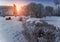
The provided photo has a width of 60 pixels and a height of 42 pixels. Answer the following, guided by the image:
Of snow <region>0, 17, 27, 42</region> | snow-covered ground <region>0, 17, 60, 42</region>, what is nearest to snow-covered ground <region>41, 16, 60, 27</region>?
snow-covered ground <region>0, 17, 60, 42</region>

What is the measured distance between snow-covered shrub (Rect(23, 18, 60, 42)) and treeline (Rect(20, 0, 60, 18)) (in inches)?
2.5

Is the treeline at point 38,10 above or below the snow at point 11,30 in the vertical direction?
above

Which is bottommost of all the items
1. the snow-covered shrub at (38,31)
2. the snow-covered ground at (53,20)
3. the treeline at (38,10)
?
the snow-covered shrub at (38,31)

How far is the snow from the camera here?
113 centimetres

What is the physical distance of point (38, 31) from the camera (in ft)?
3.63

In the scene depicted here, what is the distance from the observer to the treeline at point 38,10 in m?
1.15

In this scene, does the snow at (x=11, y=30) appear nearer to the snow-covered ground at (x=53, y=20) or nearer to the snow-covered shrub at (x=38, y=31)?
the snow-covered shrub at (x=38, y=31)

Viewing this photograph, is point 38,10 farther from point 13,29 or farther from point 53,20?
point 13,29

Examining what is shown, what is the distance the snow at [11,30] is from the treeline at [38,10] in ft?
0.42

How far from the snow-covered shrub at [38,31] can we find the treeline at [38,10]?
62 millimetres

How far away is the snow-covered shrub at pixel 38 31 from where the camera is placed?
107cm

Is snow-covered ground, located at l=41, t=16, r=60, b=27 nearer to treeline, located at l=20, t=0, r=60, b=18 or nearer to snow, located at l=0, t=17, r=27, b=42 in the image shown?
treeline, located at l=20, t=0, r=60, b=18

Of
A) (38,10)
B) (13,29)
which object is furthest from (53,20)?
(13,29)

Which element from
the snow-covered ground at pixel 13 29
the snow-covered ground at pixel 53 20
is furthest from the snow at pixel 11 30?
the snow-covered ground at pixel 53 20
